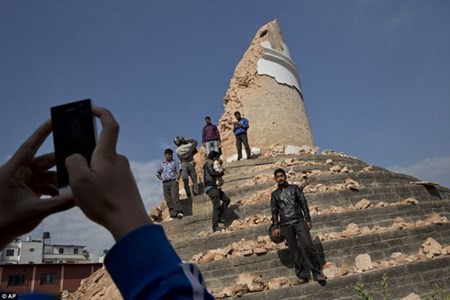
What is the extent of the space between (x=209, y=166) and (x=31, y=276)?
18266mm

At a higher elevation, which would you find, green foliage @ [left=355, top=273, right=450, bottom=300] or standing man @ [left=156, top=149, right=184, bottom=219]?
standing man @ [left=156, top=149, right=184, bottom=219]

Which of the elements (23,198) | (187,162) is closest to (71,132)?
(23,198)

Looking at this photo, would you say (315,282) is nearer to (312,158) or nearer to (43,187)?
(43,187)

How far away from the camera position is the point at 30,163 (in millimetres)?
923

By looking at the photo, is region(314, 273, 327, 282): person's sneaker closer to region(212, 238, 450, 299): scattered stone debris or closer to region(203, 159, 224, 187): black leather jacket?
region(212, 238, 450, 299): scattered stone debris

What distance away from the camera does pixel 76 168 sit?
29.3 inches

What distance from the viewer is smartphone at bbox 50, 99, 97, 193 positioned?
876 millimetres

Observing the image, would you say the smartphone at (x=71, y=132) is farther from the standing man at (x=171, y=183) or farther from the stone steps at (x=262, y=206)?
A: the standing man at (x=171, y=183)

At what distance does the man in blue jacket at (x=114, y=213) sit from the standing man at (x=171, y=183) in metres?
6.89

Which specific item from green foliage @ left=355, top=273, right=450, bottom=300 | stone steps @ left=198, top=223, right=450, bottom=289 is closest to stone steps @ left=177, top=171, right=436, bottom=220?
stone steps @ left=198, top=223, right=450, bottom=289

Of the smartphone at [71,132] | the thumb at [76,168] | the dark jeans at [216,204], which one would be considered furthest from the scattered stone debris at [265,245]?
the thumb at [76,168]

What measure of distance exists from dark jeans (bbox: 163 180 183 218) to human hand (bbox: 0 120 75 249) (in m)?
6.88

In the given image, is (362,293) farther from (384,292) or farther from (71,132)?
(71,132)

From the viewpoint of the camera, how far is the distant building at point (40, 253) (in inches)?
1341
